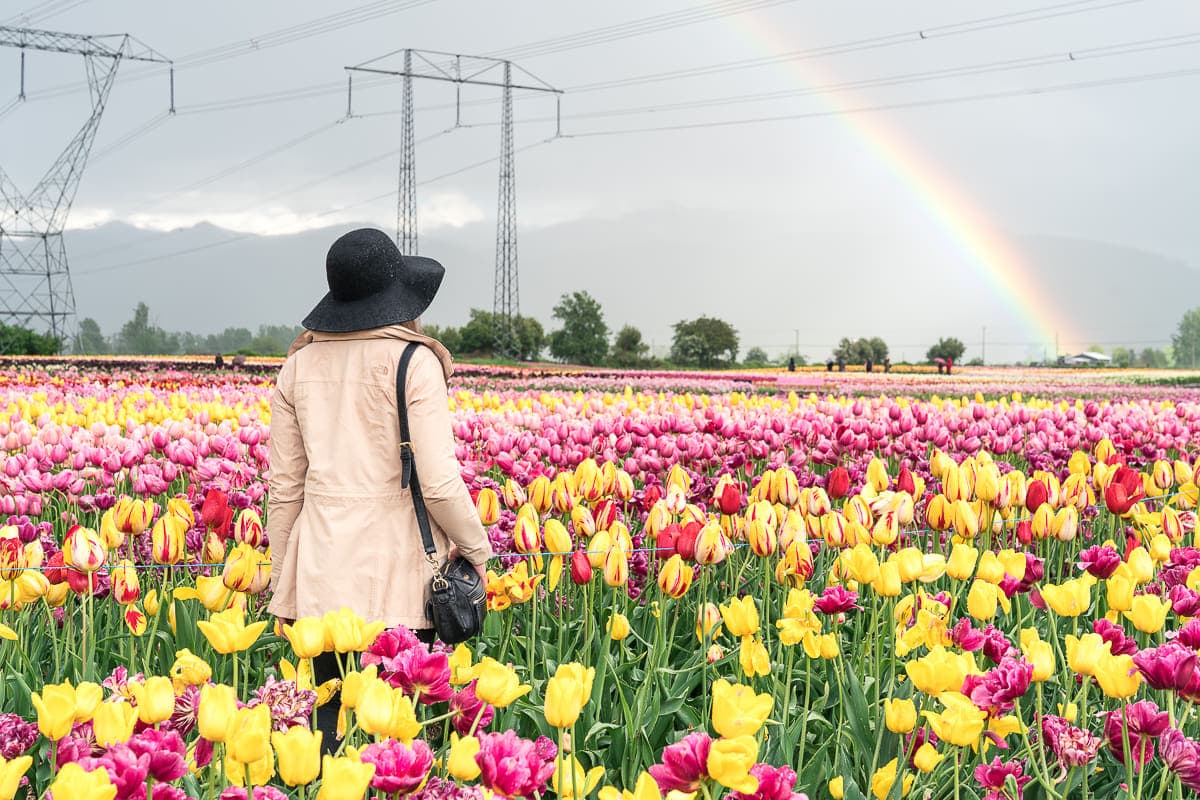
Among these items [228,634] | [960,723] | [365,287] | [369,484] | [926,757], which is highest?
[365,287]

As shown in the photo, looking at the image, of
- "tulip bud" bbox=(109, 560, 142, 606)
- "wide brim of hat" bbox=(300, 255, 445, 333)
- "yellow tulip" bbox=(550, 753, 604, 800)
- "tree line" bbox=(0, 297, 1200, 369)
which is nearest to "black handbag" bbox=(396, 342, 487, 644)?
"wide brim of hat" bbox=(300, 255, 445, 333)

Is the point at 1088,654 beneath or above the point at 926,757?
above

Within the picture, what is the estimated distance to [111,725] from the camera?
1744 millimetres

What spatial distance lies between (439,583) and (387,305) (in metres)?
0.83

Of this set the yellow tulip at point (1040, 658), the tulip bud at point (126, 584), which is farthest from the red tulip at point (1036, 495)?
the tulip bud at point (126, 584)

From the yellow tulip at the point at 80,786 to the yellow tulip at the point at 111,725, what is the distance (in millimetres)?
351

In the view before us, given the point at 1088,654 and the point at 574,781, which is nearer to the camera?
the point at 574,781

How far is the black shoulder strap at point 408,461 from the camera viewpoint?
295cm

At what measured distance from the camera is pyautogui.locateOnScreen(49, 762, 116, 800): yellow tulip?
54.0 inches

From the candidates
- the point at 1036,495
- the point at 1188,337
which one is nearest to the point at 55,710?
the point at 1036,495

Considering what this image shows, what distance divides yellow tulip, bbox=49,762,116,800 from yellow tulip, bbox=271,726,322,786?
0.25 m

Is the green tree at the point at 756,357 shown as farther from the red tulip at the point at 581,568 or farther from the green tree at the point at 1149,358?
the red tulip at the point at 581,568

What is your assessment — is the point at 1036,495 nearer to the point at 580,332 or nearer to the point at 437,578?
the point at 437,578

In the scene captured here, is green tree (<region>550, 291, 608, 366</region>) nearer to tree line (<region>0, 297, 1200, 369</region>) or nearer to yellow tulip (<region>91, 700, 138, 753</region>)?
tree line (<region>0, 297, 1200, 369</region>)
